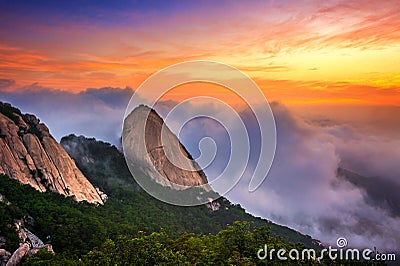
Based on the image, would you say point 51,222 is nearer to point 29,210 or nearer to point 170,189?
point 29,210

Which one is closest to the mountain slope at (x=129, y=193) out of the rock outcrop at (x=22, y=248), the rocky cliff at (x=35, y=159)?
the rocky cliff at (x=35, y=159)

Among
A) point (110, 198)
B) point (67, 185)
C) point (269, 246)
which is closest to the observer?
point (269, 246)

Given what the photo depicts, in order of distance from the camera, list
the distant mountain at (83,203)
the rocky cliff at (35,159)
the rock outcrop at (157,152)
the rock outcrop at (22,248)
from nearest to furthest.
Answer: the rock outcrop at (22,248), the distant mountain at (83,203), the rocky cliff at (35,159), the rock outcrop at (157,152)

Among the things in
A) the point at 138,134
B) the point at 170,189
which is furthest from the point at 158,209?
the point at 138,134

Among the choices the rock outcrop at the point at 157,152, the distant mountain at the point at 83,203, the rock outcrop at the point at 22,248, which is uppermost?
the rock outcrop at the point at 157,152

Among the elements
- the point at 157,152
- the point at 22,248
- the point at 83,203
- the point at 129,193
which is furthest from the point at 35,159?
the point at 157,152

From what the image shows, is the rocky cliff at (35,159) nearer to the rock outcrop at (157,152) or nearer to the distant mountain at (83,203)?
the distant mountain at (83,203)

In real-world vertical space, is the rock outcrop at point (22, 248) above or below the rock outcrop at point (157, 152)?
below
